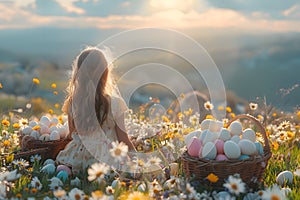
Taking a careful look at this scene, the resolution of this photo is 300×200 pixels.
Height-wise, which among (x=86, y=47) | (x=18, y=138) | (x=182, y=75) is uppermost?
(x=86, y=47)

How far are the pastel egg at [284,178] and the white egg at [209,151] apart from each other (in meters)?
0.60

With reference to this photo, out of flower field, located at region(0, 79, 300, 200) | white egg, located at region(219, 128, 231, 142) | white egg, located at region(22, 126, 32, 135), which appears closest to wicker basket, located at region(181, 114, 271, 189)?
flower field, located at region(0, 79, 300, 200)

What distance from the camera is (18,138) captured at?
4965 mm

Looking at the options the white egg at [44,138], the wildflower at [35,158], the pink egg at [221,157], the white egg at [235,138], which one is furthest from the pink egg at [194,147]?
the white egg at [44,138]

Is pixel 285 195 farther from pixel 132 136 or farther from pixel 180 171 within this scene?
pixel 132 136

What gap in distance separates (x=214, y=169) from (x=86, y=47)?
5.72ft

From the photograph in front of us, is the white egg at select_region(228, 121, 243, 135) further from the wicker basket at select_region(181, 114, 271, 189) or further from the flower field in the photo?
the flower field

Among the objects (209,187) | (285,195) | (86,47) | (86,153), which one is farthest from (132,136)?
(285,195)

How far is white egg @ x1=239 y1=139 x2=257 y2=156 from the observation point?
3488 millimetres

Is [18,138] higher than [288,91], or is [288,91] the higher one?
[288,91]

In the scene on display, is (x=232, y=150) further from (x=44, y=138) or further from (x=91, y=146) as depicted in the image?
(x=44, y=138)

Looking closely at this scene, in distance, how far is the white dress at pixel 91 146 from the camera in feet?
13.8

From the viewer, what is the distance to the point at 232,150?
11.3ft

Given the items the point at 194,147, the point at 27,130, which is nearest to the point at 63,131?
the point at 27,130
